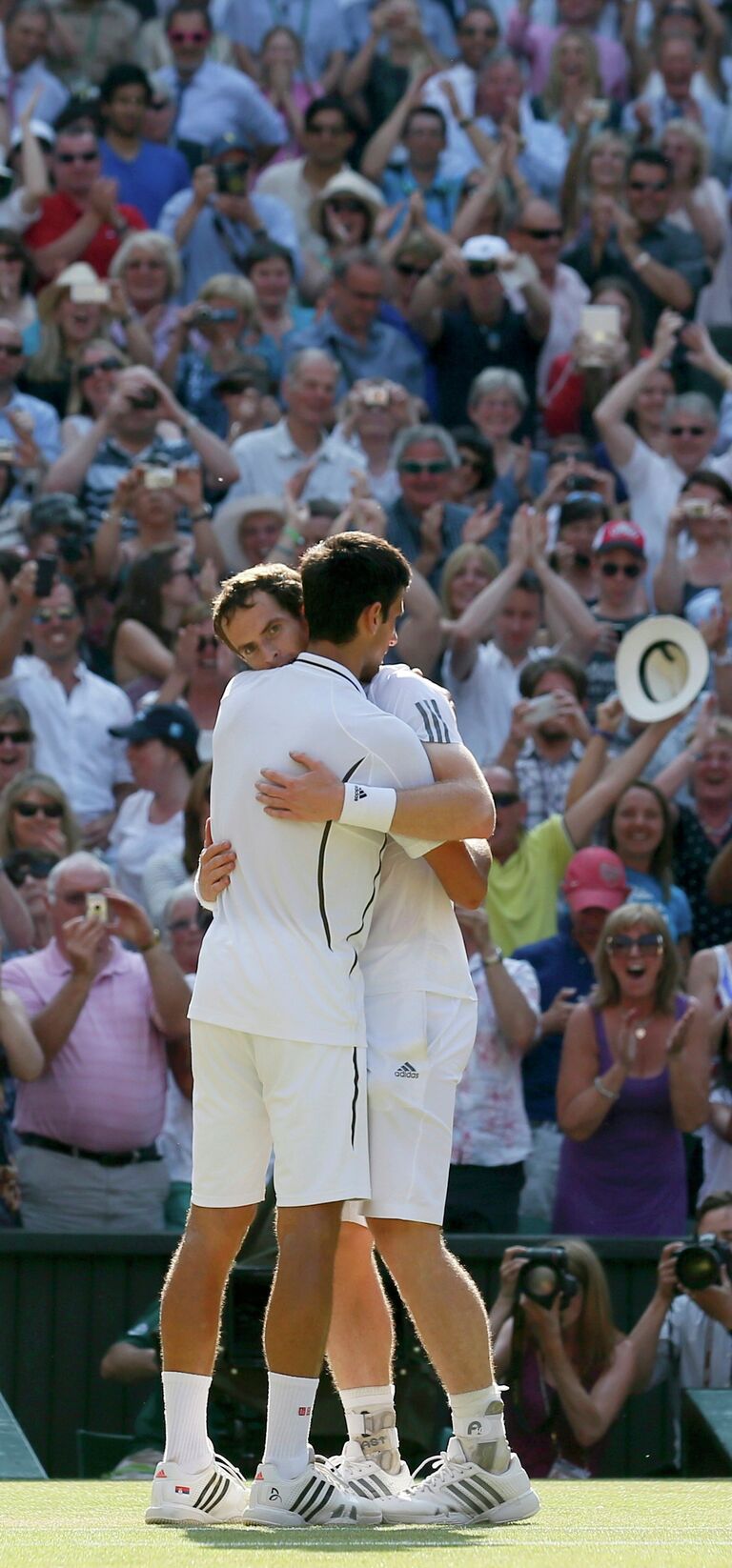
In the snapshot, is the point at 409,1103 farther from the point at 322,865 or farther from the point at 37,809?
the point at 37,809

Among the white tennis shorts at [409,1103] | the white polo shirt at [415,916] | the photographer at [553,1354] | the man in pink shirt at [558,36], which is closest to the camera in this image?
the white tennis shorts at [409,1103]

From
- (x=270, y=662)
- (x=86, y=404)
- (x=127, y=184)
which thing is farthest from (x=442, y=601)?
(x=270, y=662)

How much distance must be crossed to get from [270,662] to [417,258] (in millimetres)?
8276

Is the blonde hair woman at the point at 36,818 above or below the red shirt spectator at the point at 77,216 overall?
below

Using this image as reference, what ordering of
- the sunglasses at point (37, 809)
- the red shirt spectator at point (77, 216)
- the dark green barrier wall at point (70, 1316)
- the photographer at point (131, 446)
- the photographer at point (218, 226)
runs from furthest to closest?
1. the photographer at point (218, 226)
2. the red shirt spectator at point (77, 216)
3. the photographer at point (131, 446)
4. the sunglasses at point (37, 809)
5. the dark green barrier wall at point (70, 1316)

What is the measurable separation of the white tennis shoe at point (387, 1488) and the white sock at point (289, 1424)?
0.22 metres

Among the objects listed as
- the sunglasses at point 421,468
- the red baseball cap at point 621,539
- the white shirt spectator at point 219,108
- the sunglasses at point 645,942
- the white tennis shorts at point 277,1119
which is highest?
the white shirt spectator at point 219,108

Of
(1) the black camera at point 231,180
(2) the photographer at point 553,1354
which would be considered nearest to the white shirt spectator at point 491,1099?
(2) the photographer at point 553,1354

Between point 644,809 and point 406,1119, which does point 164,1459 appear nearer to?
point 406,1119

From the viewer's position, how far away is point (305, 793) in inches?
176

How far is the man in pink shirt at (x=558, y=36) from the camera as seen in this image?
49.3ft

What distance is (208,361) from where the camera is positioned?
1189 cm

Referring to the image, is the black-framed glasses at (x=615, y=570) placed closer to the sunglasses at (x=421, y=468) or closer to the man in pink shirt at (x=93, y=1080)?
the sunglasses at (x=421, y=468)

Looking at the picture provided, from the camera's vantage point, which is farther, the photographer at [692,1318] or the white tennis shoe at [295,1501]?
the photographer at [692,1318]
